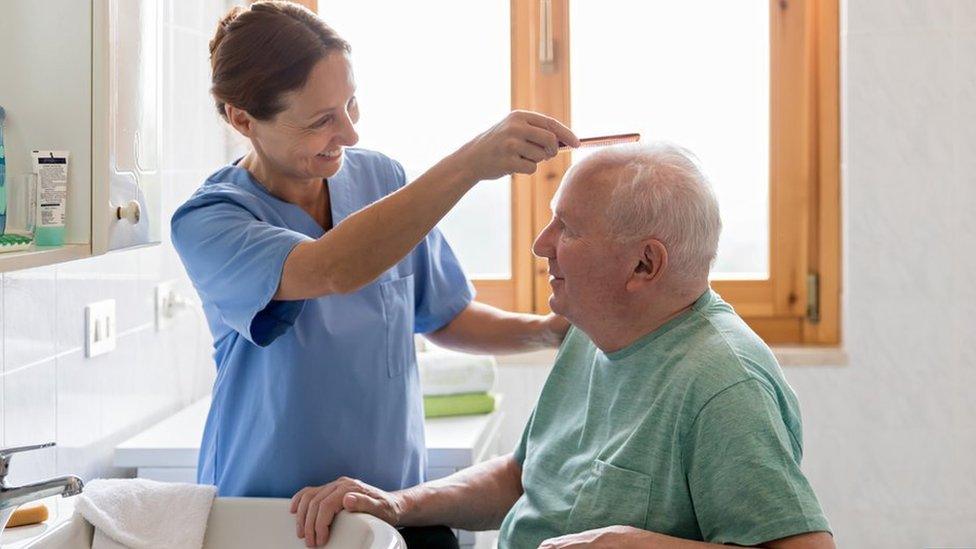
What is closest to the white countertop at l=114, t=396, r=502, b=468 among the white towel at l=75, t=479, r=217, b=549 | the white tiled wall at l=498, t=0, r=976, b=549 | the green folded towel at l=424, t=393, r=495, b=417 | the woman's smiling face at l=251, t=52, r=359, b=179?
the green folded towel at l=424, t=393, r=495, b=417

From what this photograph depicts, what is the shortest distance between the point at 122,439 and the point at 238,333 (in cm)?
73

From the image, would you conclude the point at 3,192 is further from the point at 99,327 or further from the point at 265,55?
the point at 99,327

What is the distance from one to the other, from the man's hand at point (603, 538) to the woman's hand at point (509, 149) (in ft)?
1.48

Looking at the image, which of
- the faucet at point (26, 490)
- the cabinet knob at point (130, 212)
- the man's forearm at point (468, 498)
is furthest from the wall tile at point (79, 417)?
the man's forearm at point (468, 498)

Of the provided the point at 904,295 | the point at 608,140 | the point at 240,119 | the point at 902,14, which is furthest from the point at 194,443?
the point at 902,14

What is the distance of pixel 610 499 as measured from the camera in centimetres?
153

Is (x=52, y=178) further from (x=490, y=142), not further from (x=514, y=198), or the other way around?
(x=514, y=198)

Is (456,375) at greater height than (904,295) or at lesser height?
lesser

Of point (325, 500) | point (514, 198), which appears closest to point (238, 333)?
point (325, 500)

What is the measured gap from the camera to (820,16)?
321cm

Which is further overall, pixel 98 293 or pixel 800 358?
pixel 800 358

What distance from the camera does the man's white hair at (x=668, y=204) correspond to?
155 centimetres

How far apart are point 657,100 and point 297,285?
6.32 ft

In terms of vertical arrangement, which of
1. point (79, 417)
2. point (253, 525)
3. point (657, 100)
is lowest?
point (253, 525)
